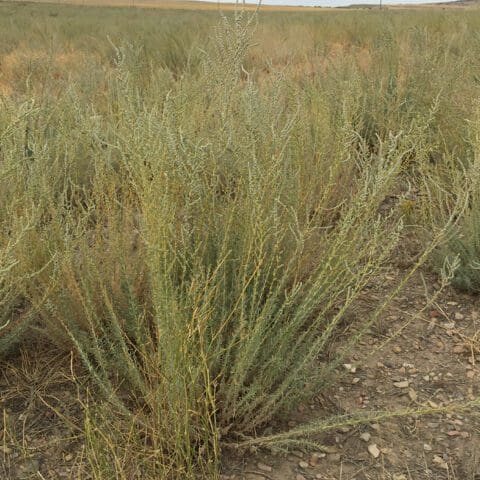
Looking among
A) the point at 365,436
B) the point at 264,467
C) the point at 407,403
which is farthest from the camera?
the point at 407,403

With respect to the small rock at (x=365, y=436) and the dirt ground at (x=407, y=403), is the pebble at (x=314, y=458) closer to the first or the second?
the dirt ground at (x=407, y=403)

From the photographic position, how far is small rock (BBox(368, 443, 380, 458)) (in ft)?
5.60

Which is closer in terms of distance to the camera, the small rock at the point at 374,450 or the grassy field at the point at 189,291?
the grassy field at the point at 189,291

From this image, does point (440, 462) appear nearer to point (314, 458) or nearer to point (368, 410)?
point (368, 410)

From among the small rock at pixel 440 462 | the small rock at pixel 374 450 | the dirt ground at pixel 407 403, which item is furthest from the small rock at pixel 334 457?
the small rock at pixel 440 462

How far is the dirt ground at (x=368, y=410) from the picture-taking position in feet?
5.40

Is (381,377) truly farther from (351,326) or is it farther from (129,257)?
(129,257)

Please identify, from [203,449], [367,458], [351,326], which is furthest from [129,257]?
[367,458]

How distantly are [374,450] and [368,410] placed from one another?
166mm

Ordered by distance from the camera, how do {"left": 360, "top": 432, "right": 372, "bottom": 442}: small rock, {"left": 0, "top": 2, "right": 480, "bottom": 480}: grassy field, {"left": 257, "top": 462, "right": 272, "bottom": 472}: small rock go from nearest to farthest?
{"left": 0, "top": 2, "right": 480, "bottom": 480}: grassy field
{"left": 257, "top": 462, "right": 272, "bottom": 472}: small rock
{"left": 360, "top": 432, "right": 372, "bottom": 442}: small rock

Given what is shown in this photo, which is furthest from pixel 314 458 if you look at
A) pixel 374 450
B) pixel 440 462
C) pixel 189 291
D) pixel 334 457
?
pixel 189 291

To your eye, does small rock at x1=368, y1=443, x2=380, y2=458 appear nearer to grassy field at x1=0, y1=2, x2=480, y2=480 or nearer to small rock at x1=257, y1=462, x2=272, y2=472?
grassy field at x1=0, y1=2, x2=480, y2=480

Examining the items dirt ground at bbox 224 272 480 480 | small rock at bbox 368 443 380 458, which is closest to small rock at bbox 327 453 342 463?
dirt ground at bbox 224 272 480 480

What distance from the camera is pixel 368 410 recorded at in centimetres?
187
